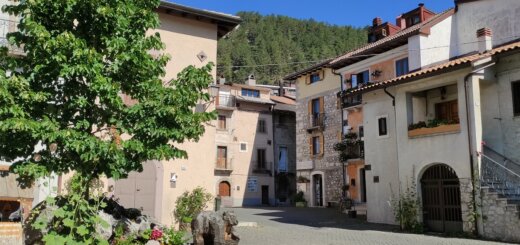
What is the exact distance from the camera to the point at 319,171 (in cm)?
3547

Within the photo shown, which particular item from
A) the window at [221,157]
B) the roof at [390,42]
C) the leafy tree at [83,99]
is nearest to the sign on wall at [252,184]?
the window at [221,157]

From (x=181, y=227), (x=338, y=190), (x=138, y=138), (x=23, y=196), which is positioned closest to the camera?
(x=138, y=138)

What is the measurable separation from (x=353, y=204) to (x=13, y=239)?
68.4 feet

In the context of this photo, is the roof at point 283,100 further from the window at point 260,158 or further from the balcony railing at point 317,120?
the balcony railing at point 317,120

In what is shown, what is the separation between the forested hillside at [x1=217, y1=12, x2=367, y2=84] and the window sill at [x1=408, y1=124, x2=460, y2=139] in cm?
4713

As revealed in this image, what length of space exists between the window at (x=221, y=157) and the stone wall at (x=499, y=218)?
90.8 ft

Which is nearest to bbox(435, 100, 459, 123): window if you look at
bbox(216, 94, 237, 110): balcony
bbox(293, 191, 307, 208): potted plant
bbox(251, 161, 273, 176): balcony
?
bbox(293, 191, 307, 208): potted plant

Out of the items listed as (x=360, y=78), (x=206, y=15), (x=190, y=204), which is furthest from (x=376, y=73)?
(x=190, y=204)

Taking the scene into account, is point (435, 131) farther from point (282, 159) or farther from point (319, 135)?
point (282, 159)

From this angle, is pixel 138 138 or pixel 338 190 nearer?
pixel 138 138

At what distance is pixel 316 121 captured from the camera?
3591 centimetres

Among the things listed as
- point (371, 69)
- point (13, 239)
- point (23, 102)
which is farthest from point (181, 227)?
point (371, 69)

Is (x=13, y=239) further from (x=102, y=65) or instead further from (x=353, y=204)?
(x=353, y=204)

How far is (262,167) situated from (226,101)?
6.82m
